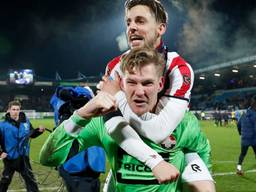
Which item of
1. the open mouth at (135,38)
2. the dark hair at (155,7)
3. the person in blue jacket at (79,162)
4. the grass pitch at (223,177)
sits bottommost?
the grass pitch at (223,177)

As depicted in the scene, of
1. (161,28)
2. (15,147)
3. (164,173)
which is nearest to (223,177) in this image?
(15,147)

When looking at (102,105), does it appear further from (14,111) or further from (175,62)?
(14,111)

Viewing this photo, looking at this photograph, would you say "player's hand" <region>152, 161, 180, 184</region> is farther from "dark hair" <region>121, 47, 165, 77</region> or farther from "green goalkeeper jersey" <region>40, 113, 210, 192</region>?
"dark hair" <region>121, 47, 165, 77</region>

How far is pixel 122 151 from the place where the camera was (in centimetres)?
241

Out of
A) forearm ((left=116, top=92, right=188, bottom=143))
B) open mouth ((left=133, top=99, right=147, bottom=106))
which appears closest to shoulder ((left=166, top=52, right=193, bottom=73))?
forearm ((left=116, top=92, right=188, bottom=143))

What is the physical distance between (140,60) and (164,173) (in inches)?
24.3

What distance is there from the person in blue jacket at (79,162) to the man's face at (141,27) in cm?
199

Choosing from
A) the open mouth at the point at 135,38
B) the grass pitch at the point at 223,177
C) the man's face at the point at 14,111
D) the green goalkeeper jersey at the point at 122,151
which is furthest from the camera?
the grass pitch at the point at 223,177

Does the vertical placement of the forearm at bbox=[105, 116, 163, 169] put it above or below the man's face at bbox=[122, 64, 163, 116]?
below

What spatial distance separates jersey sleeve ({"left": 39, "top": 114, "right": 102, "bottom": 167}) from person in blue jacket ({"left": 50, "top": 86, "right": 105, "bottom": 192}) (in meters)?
1.97

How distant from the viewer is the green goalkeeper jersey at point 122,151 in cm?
233

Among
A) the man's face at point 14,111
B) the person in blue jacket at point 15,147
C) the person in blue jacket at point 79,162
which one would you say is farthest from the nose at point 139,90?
the man's face at point 14,111

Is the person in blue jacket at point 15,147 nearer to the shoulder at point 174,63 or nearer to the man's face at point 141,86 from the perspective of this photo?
the shoulder at point 174,63

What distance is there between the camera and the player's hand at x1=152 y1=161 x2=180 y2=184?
81.9 inches
